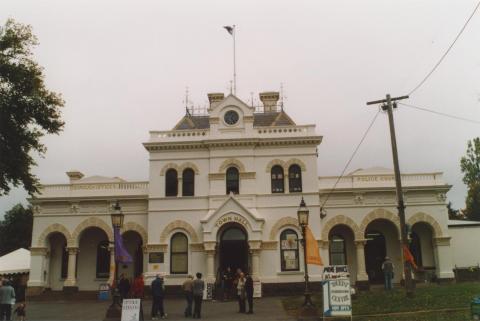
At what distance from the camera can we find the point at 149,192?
3116cm

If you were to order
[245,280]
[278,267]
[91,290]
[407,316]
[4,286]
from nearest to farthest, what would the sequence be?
[407,316] < [4,286] < [245,280] < [278,267] < [91,290]

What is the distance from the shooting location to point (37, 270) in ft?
105

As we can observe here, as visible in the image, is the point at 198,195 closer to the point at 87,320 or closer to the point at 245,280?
the point at 245,280

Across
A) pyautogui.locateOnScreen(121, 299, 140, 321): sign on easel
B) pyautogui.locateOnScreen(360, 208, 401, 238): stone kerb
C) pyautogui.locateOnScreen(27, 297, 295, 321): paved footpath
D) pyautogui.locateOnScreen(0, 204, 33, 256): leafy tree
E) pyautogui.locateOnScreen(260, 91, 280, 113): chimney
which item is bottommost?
pyautogui.locateOnScreen(27, 297, 295, 321): paved footpath

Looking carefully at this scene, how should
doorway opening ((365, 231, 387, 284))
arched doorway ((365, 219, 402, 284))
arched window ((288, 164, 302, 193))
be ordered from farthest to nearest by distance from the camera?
doorway opening ((365, 231, 387, 284)) < arched doorway ((365, 219, 402, 284)) < arched window ((288, 164, 302, 193))

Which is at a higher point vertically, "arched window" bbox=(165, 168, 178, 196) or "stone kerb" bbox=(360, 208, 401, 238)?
"arched window" bbox=(165, 168, 178, 196)

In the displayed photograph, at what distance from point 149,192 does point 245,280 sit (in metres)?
11.1

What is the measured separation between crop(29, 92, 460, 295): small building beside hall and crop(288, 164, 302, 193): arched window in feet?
0.20

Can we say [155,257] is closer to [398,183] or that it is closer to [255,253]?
[255,253]

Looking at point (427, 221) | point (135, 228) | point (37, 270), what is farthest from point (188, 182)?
point (427, 221)

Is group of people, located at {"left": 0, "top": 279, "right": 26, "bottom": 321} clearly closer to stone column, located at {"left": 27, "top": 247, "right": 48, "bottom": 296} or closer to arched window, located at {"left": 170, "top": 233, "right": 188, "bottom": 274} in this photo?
arched window, located at {"left": 170, "top": 233, "right": 188, "bottom": 274}

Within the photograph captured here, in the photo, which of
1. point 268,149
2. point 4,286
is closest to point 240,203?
point 268,149

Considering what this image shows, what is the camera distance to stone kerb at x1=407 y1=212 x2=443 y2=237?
102 feet

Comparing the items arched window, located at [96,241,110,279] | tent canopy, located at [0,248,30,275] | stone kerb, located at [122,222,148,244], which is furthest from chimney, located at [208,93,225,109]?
tent canopy, located at [0,248,30,275]
